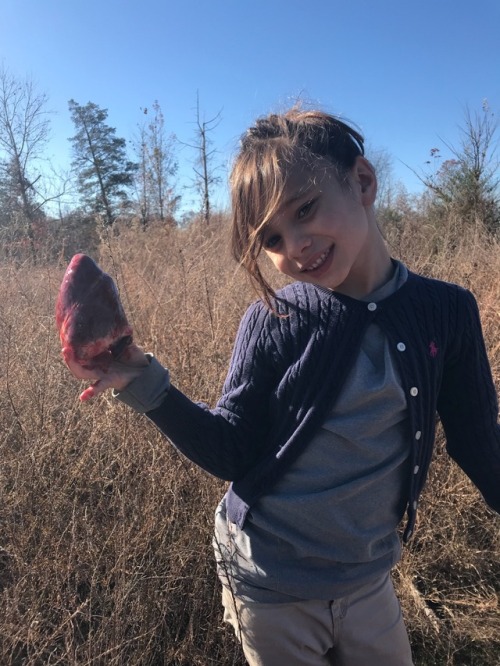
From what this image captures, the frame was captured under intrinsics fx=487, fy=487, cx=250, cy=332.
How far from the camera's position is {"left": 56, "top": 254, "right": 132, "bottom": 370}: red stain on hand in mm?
834

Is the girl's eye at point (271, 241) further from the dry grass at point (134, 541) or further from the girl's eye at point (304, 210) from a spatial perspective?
the dry grass at point (134, 541)

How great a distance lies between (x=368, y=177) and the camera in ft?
3.26

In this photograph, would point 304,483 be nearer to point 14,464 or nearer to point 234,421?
point 234,421

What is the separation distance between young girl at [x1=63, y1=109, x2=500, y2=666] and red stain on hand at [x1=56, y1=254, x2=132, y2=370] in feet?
0.13

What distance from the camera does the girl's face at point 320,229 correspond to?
89cm

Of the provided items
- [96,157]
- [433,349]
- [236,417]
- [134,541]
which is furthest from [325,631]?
[96,157]

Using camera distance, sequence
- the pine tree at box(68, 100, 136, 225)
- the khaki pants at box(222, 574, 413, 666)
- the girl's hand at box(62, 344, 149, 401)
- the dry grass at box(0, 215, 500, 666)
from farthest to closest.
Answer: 1. the pine tree at box(68, 100, 136, 225)
2. the dry grass at box(0, 215, 500, 666)
3. the khaki pants at box(222, 574, 413, 666)
4. the girl's hand at box(62, 344, 149, 401)

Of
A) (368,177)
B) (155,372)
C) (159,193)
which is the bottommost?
(155,372)

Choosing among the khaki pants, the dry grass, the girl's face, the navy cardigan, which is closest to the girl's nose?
the girl's face

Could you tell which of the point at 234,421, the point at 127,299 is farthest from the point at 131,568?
the point at 127,299

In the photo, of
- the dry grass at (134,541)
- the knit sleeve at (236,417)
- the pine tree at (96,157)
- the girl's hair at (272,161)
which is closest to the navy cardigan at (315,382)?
the knit sleeve at (236,417)

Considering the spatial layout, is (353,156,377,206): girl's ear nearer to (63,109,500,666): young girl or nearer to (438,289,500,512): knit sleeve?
(63,109,500,666): young girl

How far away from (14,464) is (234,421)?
1344mm

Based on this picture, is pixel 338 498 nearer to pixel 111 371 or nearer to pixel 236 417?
pixel 236 417
